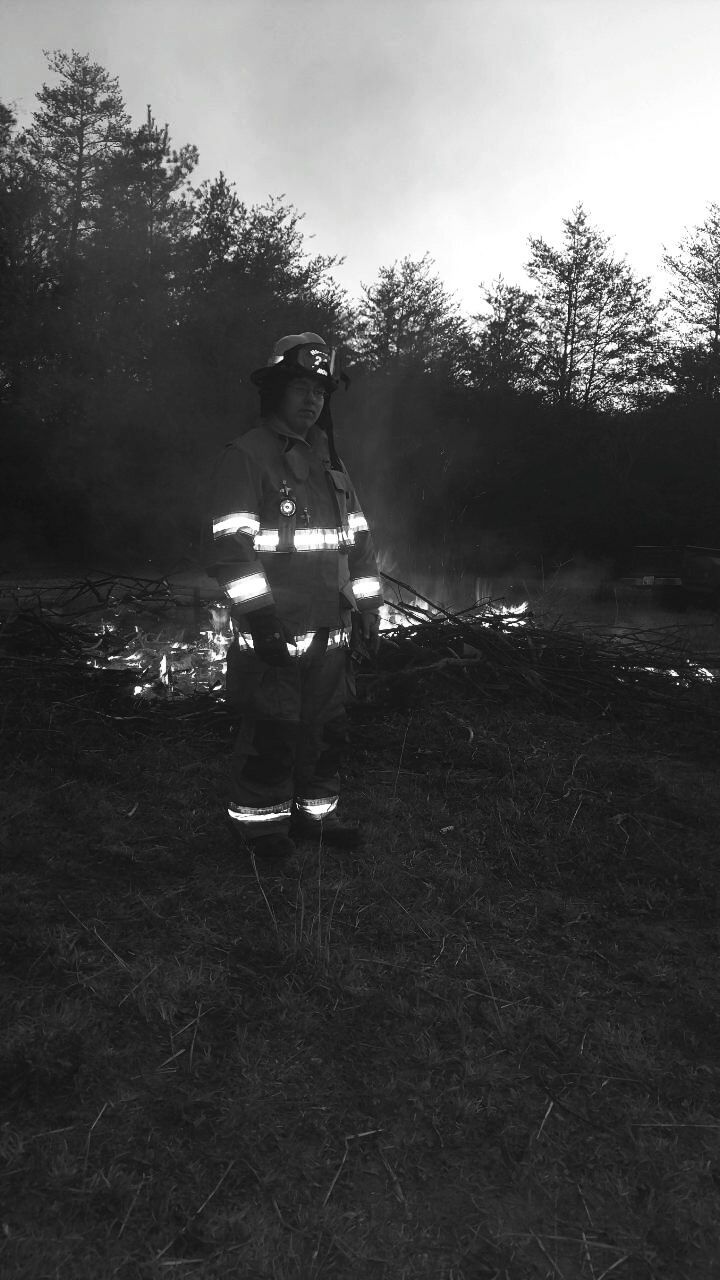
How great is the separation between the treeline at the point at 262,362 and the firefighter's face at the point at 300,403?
56.0 ft

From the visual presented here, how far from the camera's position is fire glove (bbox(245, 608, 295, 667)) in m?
3.28

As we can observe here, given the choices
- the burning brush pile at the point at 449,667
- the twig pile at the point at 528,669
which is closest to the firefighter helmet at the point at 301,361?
the burning brush pile at the point at 449,667

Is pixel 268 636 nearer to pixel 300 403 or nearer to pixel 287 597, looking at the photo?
pixel 287 597

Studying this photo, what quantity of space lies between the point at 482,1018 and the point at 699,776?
9.18ft

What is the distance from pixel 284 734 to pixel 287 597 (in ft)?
1.86

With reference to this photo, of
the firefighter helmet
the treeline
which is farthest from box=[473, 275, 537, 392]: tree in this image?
the firefighter helmet

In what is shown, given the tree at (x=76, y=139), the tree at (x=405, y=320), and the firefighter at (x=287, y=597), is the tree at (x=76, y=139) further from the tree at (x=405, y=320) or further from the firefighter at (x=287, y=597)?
the firefighter at (x=287, y=597)

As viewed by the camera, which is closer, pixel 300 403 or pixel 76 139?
pixel 300 403

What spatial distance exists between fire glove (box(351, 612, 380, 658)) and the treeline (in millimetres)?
16989

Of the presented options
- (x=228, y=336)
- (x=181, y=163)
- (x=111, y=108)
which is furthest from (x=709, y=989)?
(x=111, y=108)

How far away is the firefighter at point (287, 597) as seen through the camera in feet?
11.1

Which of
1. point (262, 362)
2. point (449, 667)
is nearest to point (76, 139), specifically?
point (262, 362)

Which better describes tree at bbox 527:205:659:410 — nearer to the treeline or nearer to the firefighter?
the treeline

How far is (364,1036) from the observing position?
2.40 m
